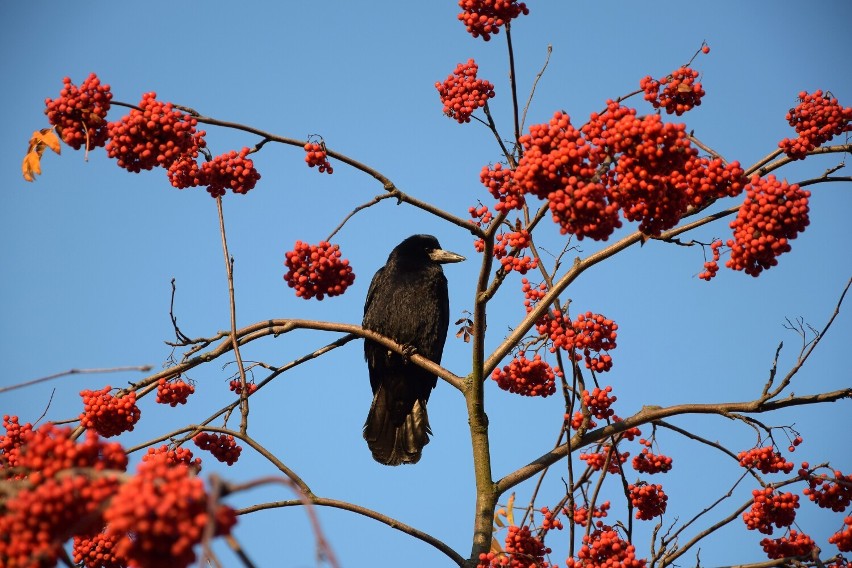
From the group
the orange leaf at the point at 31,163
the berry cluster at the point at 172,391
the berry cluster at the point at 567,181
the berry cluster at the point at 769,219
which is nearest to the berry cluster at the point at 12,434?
the berry cluster at the point at 172,391

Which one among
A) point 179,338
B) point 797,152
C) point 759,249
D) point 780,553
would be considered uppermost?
point 797,152

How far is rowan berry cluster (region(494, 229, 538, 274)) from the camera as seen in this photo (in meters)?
4.11

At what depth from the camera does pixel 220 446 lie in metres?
4.78

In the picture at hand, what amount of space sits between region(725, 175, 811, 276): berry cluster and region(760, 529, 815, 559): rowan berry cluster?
1767 millimetres

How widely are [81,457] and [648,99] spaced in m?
2.92

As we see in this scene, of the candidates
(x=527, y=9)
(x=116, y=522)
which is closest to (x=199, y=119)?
(x=527, y=9)

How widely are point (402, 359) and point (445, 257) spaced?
46.9 inches

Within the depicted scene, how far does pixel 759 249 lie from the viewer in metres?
3.25

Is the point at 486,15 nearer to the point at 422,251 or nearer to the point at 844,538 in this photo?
the point at 844,538

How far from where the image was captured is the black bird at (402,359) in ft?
23.7

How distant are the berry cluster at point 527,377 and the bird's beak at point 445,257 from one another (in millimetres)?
3036

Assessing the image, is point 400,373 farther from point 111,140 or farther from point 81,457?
point 81,457

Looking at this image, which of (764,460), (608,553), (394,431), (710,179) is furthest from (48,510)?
(394,431)

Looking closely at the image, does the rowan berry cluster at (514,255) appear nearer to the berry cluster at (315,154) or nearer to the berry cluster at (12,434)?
the berry cluster at (315,154)
